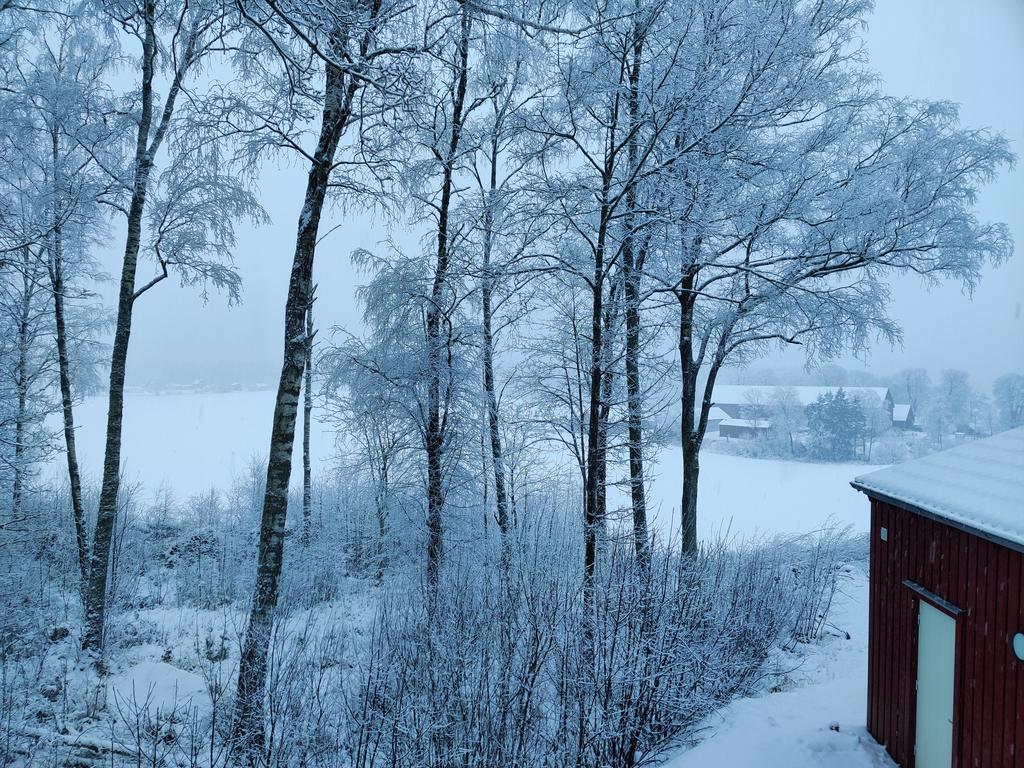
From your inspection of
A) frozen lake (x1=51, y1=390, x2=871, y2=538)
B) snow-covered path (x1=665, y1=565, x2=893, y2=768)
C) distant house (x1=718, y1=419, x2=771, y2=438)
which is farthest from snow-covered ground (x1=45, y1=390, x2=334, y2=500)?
distant house (x1=718, y1=419, x2=771, y2=438)

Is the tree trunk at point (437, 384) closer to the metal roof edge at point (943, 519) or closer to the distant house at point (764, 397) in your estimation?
the metal roof edge at point (943, 519)

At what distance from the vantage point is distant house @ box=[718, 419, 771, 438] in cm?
3222

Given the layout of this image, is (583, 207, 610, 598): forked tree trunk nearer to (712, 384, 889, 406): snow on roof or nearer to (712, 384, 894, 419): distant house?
(712, 384, 894, 419): distant house

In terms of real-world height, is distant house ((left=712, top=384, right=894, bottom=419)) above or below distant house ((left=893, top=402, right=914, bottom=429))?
above

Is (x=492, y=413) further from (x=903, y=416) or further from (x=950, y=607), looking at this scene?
(x=903, y=416)

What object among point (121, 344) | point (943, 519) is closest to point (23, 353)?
point (121, 344)

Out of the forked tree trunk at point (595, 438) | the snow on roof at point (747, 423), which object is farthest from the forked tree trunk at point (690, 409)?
the snow on roof at point (747, 423)

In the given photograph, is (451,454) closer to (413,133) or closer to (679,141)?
(413,133)

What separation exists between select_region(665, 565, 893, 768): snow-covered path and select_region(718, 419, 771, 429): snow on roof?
2719cm

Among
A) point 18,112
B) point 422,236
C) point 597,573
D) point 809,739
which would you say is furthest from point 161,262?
point 809,739

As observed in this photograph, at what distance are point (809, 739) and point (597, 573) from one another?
264cm

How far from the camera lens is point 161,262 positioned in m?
7.32

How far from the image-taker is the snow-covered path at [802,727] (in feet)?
16.2

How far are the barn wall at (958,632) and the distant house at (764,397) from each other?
26682mm
